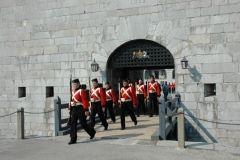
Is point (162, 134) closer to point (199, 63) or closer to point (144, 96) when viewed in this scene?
point (199, 63)

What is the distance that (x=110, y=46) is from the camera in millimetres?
11414

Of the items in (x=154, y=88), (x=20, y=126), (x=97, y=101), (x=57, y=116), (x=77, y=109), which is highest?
(x=154, y=88)

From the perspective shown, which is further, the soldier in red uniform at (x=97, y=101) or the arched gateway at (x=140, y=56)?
the arched gateway at (x=140, y=56)

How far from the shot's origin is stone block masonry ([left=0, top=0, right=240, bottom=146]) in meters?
9.76

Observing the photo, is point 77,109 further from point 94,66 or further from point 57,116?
point 94,66

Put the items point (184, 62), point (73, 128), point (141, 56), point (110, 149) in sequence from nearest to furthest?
point (110, 149) → point (73, 128) → point (184, 62) → point (141, 56)

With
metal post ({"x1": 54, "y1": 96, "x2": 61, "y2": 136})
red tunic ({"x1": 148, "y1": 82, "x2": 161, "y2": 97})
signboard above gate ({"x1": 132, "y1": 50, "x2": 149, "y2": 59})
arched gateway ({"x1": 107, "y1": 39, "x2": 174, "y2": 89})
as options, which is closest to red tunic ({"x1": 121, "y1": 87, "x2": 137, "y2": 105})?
metal post ({"x1": 54, "y1": 96, "x2": 61, "y2": 136})

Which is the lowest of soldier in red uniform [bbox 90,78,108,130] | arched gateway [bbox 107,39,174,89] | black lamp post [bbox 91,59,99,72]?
soldier in red uniform [bbox 90,78,108,130]

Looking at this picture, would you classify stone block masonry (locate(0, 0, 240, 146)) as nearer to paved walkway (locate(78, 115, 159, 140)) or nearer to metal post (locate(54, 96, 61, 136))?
paved walkway (locate(78, 115, 159, 140))

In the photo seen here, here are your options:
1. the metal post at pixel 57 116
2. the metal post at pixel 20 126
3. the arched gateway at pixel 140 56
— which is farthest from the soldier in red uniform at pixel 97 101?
the arched gateway at pixel 140 56

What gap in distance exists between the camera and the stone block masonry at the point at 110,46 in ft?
32.0

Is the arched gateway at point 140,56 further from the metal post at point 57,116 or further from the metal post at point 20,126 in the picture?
the metal post at point 20,126

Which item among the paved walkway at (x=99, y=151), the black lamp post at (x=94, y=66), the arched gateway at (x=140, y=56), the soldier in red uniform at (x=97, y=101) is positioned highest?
the arched gateway at (x=140, y=56)

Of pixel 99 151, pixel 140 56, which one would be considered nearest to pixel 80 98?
pixel 99 151
